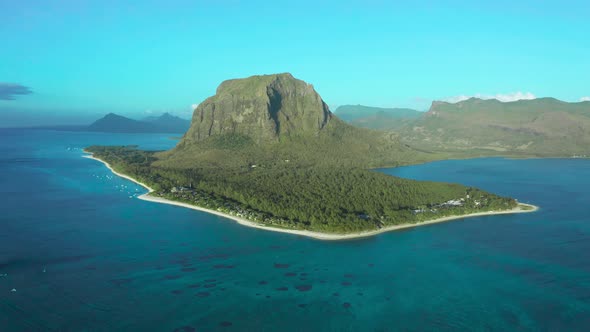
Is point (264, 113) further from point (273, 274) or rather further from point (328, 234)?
point (273, 274)

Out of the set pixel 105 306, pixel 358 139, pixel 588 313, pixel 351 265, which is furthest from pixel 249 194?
pixel 358 139

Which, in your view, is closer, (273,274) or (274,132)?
(273,274)

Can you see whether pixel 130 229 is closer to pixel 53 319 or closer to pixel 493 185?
pixel 53 319

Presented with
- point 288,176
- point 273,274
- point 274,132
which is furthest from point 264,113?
point 273,274

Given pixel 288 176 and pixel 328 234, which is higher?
pixel 288 176

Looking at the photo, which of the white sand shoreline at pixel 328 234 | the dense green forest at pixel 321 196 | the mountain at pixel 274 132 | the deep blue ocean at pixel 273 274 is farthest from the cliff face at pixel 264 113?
the deep blue ocean at pixel 273 274

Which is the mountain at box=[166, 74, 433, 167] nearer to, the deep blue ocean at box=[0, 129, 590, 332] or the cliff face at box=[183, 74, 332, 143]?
the cliff face at box=[183, 74, 332, 143]
